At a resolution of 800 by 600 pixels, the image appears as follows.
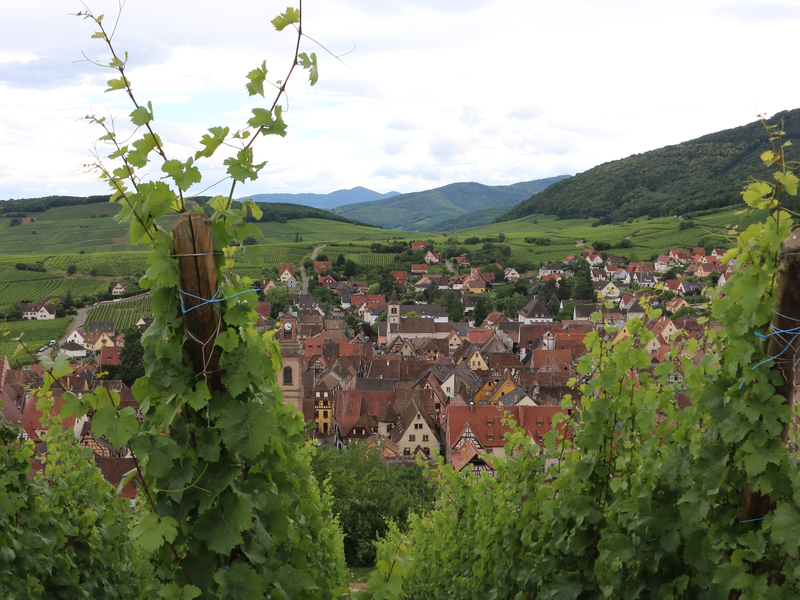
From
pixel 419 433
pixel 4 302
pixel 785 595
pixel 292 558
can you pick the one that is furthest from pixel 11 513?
pixel 4 302

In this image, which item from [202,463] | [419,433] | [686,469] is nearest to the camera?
[202,463]

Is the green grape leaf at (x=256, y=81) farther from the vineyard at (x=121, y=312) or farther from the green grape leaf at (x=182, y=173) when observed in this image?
the vineyard at (x=121, y=312)

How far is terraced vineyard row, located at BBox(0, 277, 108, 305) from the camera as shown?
88.4 metres

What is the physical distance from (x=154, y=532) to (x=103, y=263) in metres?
116

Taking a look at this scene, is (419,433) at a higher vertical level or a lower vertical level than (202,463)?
lower

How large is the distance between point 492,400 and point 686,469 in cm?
3657

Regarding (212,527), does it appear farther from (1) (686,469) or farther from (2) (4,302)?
(2) (4,302)

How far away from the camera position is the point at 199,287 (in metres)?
2.90

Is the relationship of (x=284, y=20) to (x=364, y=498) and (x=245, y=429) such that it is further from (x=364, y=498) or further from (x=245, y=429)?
(x=364, y=498)

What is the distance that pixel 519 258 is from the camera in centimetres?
12431

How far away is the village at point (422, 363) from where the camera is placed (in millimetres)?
10484

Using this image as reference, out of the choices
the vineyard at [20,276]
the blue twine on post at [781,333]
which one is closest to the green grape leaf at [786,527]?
the blue twine on post at [781,333]

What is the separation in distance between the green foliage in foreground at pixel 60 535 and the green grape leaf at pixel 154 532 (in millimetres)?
1286

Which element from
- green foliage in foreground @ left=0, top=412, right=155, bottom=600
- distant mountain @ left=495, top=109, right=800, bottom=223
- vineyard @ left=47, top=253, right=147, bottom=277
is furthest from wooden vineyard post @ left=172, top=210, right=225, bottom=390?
distant mountain @ left=495, top=109, right=800, bottom=223
